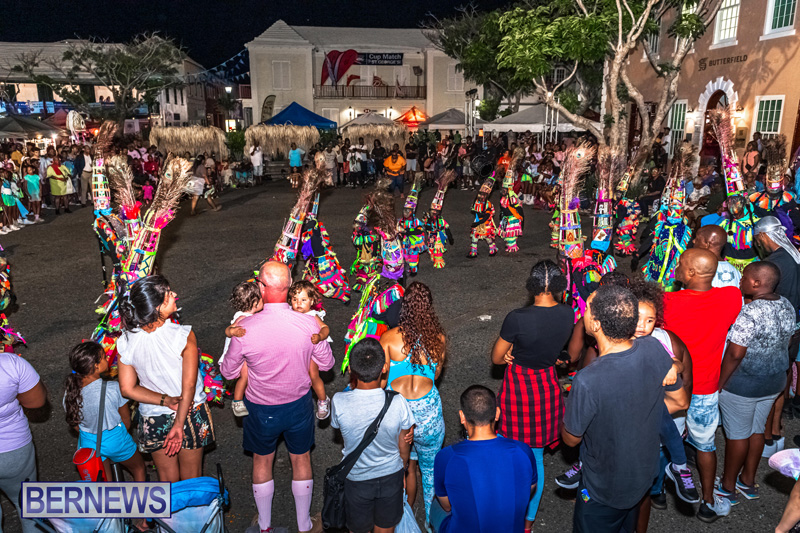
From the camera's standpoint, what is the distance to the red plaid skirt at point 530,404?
3760 millimetres

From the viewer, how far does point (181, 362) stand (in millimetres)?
3531

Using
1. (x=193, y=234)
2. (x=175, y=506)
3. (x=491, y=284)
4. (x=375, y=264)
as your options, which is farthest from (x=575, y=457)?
(x=193, y=234)

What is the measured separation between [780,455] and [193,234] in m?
12.7

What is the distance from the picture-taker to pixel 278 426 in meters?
3.72

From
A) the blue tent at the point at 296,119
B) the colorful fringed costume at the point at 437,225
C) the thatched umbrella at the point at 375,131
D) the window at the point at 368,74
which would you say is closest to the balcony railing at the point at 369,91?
the window at the point at 368,74

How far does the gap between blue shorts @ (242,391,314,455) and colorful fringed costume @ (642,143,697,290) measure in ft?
15.4

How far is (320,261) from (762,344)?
5.71 meters

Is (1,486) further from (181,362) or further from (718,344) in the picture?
(718,344)

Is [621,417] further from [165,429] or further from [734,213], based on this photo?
[734,213]

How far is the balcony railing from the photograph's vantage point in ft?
129

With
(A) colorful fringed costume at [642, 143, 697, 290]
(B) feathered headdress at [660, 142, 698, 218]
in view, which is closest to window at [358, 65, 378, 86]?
(B) feathered headdress at [660, 142, 698, 218]

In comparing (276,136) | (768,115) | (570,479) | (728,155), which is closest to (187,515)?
(570,479)

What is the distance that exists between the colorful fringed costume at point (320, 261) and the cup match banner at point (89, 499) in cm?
552

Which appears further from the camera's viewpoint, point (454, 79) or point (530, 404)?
point (454, 79)
